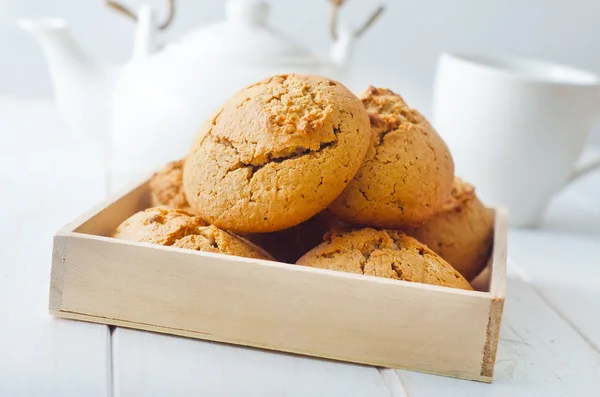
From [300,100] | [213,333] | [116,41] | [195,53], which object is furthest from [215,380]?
[116,41]

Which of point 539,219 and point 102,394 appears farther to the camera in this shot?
point 539,219

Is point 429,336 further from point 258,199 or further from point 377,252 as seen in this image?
point 258,199

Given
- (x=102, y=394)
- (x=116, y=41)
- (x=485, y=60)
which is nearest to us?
(x=102, y=394)

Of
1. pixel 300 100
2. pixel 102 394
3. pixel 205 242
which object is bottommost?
pixel 102 394

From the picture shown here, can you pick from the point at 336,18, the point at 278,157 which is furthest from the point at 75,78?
the point at 278,157

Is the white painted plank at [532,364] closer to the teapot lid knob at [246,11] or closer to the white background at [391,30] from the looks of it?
the teapot lid knob at [246,11]

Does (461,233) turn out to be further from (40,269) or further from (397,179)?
(40,269)

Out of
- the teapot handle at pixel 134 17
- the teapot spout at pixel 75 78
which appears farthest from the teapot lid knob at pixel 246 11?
the teapot spout at pixel 75 78

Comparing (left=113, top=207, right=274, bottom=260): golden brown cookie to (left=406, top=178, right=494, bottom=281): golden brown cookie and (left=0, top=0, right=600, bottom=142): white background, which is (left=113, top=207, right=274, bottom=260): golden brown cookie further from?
(left=0, top=0, right=600, bottom=142): white background
